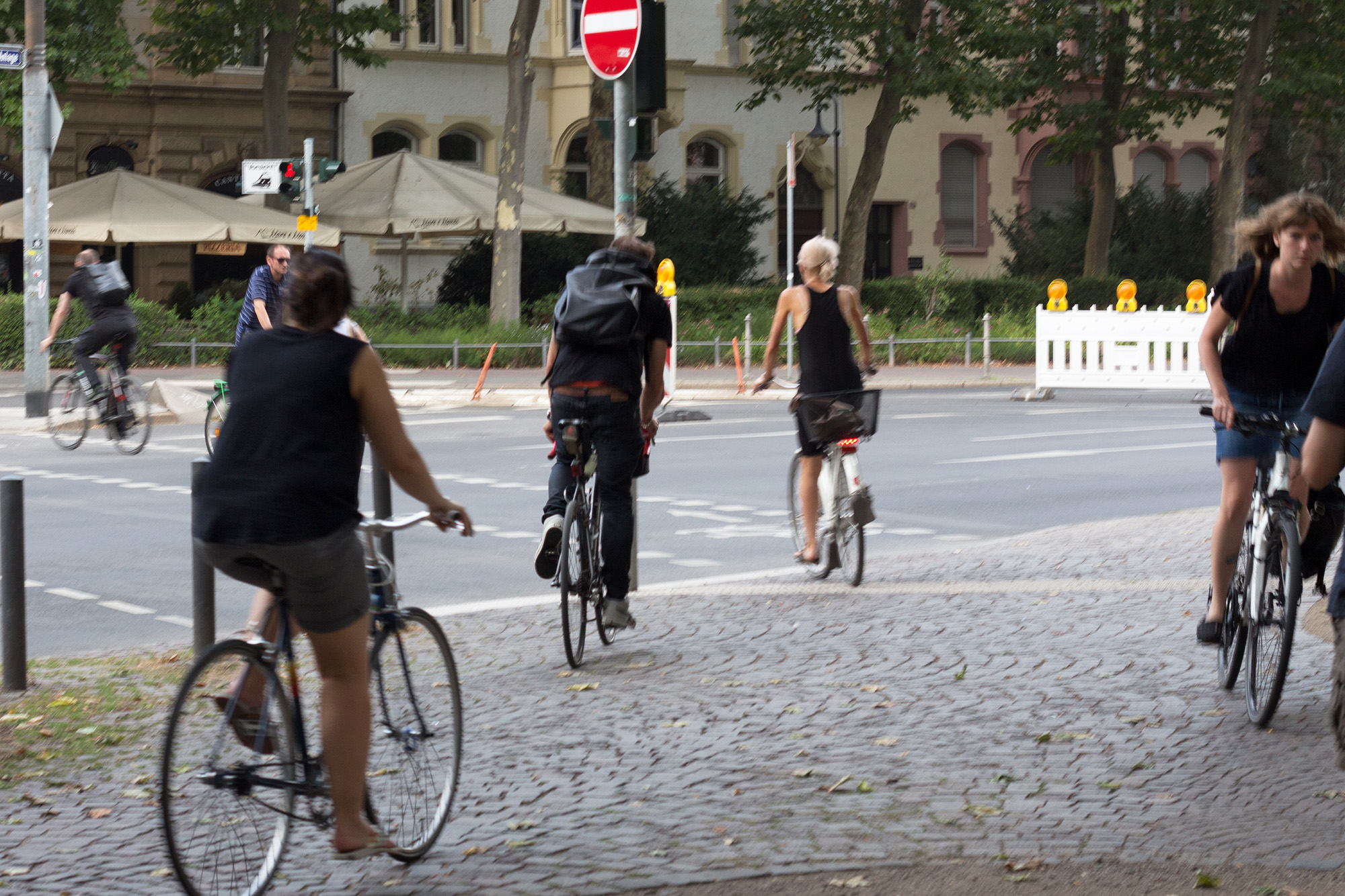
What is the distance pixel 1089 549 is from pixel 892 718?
452 centimetres

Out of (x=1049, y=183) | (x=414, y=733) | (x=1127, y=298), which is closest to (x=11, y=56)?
(x=1127, y=298)

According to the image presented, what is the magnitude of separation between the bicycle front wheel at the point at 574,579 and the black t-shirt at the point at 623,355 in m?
0.51

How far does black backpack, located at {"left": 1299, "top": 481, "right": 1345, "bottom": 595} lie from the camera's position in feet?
21.8

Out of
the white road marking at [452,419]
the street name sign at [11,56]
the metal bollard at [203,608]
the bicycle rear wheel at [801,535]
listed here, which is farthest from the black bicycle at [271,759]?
the street name sign at [11,56]

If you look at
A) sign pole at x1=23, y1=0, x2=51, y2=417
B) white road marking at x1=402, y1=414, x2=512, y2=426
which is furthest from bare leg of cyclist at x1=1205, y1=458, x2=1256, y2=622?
sign pole at x1=23, y1=0, x2=51, y2=417

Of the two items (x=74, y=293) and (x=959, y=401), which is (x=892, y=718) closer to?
(x=74, y=293)

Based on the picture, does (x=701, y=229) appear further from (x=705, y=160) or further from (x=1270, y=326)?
(x=1270, y=326)

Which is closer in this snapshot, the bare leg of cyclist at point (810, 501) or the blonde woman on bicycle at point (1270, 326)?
the blonde woman on bicycle at point (1270, 326)

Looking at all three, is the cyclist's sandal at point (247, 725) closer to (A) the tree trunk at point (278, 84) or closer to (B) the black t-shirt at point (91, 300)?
(B) the black t-shirt at point (91, 300)

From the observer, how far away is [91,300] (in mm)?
17672

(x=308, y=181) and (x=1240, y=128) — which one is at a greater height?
(x=1240, y=128)

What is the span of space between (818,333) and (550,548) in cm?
249

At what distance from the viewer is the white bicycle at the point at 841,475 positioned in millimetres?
9188

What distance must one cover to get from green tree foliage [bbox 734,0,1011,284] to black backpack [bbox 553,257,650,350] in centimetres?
2671
